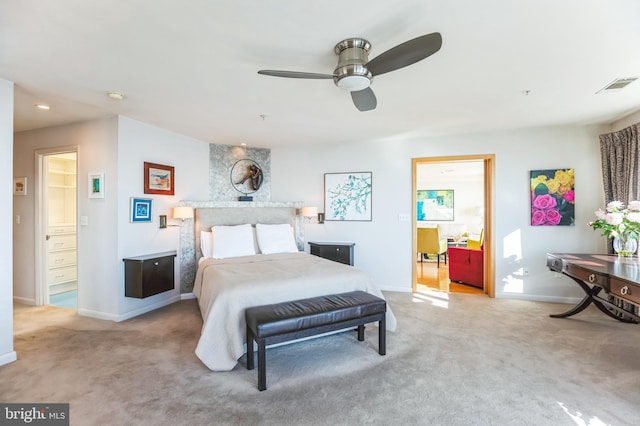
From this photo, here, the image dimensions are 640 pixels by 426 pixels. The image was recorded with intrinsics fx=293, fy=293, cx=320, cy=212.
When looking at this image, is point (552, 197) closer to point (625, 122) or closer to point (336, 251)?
point (625, 122)

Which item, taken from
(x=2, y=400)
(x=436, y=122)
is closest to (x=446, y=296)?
(x=436, y=122)

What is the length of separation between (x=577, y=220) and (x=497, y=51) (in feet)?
10.6

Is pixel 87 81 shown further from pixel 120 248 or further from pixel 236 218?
pixel 236 218

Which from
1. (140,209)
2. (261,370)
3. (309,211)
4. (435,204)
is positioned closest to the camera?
(261,370)

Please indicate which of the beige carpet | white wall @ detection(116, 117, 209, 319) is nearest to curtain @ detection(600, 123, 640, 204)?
the beige carpet

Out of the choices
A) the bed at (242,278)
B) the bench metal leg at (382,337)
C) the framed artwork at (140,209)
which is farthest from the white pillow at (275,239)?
the bench metal leg at (382,337)

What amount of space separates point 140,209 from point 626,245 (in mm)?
5656

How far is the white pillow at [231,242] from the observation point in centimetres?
406

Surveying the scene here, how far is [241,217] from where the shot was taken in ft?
15.6

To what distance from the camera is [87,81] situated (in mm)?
2566

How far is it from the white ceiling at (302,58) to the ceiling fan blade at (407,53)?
0.58 feet

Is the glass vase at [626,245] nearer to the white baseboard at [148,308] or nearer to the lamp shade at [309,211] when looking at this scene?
the lamp shade at [309,211]

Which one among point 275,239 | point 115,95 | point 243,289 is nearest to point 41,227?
point 115,95

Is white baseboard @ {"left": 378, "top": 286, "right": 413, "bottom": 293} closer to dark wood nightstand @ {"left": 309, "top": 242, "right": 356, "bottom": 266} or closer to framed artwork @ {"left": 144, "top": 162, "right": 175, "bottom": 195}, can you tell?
dark wood nightstand @ {"left": 309, "top": 242, "right": 356, "bottom": 266}
